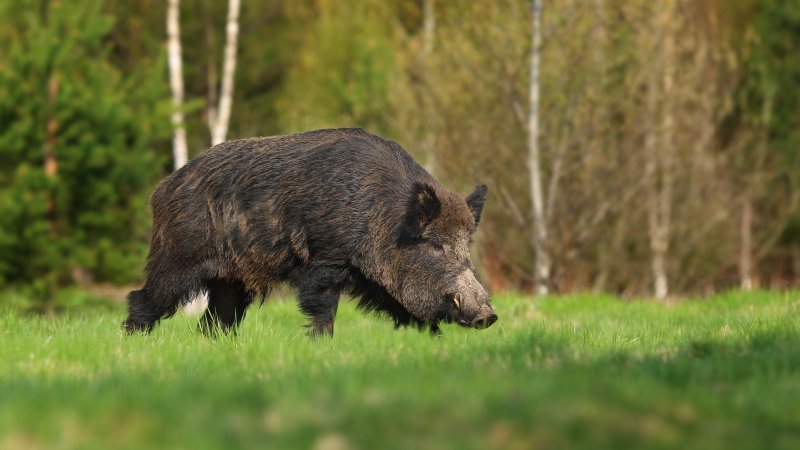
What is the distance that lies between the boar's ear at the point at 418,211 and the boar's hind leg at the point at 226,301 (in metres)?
1.50

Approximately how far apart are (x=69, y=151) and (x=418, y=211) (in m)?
13.6

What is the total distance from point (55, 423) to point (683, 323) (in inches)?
236

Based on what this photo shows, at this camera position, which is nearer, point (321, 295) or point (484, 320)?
point (484, 320)

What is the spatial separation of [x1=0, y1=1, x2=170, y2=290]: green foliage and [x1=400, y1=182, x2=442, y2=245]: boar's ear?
12.5m

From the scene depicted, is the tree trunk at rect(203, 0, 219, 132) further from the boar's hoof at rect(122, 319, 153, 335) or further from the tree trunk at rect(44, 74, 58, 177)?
the boar's hoof at rect(122, 319, 153, 335)

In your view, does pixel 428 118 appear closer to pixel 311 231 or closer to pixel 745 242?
pixel 311 231

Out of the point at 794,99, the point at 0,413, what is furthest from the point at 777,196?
the point at 0,413

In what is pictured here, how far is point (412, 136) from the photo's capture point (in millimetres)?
18672

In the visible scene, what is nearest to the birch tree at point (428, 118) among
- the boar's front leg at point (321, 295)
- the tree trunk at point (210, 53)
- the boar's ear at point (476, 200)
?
the boar's ear at point (476, 200)

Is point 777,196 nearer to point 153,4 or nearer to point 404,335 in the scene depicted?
point 153,4

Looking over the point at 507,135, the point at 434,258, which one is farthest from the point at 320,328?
the point at 507,135

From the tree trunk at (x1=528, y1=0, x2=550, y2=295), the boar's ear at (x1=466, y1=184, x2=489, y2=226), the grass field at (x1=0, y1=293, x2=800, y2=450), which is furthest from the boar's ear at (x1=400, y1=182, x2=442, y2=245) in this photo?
the tree trunk at (x1=528, y1=0, x2=550, y2=295)

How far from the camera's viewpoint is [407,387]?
4.45 meters

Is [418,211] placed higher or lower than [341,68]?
higher
